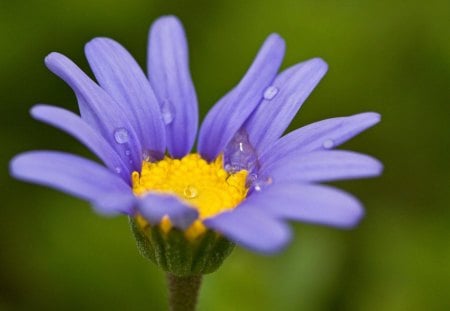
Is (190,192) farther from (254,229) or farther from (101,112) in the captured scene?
(254,229)

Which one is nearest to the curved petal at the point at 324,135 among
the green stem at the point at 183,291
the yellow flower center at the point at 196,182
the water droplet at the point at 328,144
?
the water droplet at the point at 328,144

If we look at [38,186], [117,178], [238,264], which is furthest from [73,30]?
[117,178]

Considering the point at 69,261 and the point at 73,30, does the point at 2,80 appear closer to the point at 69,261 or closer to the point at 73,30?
the point at 73,30

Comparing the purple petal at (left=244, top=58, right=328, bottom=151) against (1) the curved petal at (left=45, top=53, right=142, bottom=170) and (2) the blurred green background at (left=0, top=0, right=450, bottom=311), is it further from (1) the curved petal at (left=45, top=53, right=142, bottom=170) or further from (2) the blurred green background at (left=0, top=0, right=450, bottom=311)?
(2) the blurred green background at (left=0, top=0, right=450, bottom=311)

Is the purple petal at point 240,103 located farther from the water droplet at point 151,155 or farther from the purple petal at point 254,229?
the purple petal at point 254,229

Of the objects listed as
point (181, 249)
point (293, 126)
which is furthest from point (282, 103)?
point (293, 126)
